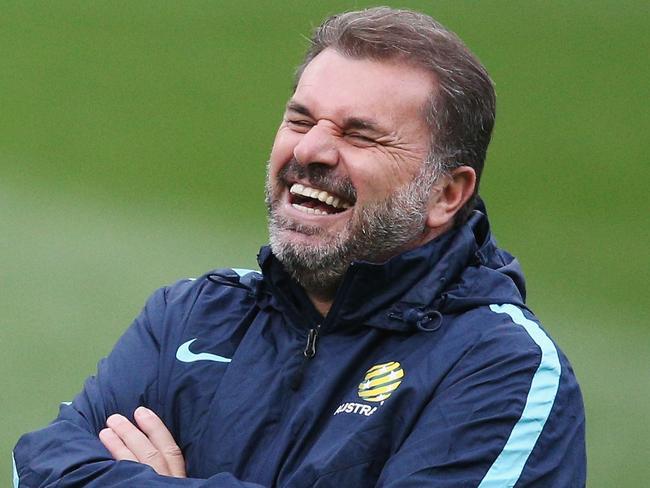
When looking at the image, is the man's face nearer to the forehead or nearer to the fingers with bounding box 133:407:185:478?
the forehead

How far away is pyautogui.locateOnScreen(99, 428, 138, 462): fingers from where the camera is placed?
258cm

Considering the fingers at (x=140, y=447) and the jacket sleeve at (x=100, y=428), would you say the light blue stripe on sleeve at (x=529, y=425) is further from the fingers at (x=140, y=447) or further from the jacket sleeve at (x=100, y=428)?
the fingers at (x=140, y=447)

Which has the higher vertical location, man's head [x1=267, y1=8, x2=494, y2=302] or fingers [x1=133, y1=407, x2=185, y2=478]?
man's head [x1=267, y1=8, x2=494, y2=302]

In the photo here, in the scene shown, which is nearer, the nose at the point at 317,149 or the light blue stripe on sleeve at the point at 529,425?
the light blue stripe on sleeve at the point at 529,425

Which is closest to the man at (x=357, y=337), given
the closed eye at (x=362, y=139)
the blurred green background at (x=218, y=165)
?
the closed eye at (x=362, y=139)

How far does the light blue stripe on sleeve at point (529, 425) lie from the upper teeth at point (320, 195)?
45 centimetres

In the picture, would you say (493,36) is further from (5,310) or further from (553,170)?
(5,310)

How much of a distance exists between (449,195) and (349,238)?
0.25 metres

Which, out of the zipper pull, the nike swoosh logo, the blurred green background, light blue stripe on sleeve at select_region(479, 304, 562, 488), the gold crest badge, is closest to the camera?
light blue stripe on sleeve at select_region(479, 304, 562, 488)

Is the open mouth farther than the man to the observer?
Yes

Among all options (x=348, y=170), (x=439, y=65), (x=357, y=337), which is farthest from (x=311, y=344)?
(x=439, y=65)

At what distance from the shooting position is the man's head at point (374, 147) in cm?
258

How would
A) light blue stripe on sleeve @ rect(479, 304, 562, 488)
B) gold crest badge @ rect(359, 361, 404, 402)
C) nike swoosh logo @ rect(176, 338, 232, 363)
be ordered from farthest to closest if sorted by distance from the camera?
nike swoosh logo @ rect(176, 338, 232, 363)
gold crest badge @ rect(359, 361, 404, 402)
light blue stripe on sleeve @ rect(479, 304, 562, 488)

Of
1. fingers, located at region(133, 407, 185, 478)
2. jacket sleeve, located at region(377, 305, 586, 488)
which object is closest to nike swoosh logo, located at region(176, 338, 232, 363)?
fingers, located at region(133, 407, 185, 478)
